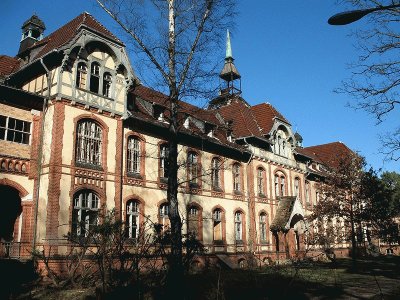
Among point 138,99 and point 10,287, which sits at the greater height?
point 138,99

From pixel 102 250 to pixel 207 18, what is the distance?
9.26 meters

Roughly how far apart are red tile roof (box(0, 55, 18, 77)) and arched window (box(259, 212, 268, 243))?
1843cm

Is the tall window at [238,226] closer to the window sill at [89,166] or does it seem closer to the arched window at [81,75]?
the window sill at [89,166]

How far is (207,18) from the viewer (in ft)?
47.7

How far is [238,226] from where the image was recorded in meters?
26.5

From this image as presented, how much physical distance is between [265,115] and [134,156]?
47.1 ft

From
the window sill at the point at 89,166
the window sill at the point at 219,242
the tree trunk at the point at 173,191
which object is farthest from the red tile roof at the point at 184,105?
the tree trunk at the point at 173,191

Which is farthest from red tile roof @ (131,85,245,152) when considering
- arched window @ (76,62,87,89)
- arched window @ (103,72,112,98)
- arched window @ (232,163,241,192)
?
arched window @ (76,62,87,89)

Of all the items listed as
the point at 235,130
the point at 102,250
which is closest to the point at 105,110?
the point at 102,250

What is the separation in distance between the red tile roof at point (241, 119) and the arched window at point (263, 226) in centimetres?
590

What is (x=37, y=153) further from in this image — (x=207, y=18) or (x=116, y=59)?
(x=207, y=18)

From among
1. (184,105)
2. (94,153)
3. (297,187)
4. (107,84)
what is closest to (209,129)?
(184,105)

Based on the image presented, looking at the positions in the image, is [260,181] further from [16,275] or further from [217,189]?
[16,275]

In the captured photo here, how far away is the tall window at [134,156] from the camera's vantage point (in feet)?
64.6
